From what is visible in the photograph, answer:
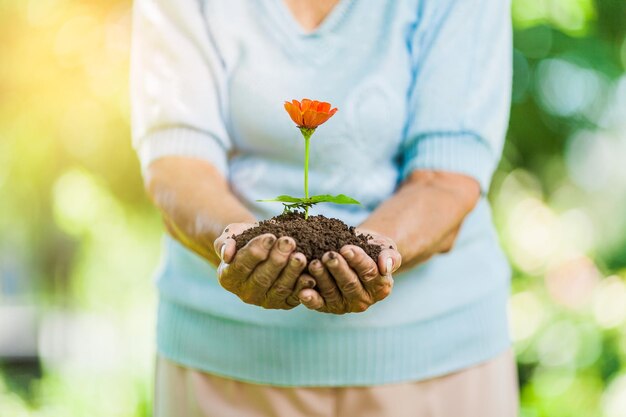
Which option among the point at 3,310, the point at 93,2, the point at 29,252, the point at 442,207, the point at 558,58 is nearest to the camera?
the point at 442,207

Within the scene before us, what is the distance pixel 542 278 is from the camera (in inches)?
67.4

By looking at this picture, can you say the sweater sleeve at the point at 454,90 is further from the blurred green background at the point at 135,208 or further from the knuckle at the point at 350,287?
the blurred green background at the point at 135,208

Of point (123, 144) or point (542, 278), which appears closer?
point (542, 278)

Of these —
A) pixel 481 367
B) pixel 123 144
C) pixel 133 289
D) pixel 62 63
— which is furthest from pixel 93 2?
pixel 481 367

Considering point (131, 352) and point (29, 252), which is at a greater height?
point (29, 252)

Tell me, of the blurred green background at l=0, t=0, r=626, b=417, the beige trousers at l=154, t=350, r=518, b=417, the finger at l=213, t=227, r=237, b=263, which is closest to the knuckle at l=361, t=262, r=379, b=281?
the finger at l=213, t=227, r=237, b=263

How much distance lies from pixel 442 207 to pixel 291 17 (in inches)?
11.1

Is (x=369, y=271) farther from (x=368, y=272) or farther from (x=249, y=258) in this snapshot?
(x=249, y=258)

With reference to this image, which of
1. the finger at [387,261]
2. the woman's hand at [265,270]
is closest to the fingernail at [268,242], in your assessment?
the woman's hand at [265,270]

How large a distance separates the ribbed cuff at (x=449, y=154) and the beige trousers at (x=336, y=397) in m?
0.23

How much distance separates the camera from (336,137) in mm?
926

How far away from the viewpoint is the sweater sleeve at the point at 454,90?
0.95 meters

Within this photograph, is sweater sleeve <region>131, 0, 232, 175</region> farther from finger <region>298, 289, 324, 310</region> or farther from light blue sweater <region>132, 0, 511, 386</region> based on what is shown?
finger <region>298, 289, 324, 310</region>

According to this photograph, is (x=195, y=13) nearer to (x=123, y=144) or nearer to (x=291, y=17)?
(x=291, y=17)
